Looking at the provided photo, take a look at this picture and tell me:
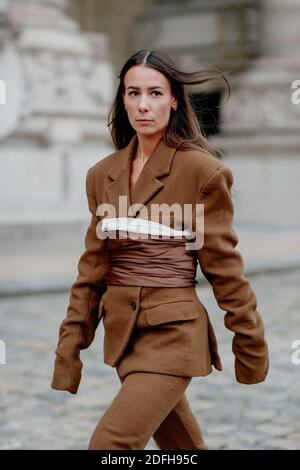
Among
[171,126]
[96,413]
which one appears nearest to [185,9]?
→ [96,413]

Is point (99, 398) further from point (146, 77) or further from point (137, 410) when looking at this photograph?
point (146, 77)

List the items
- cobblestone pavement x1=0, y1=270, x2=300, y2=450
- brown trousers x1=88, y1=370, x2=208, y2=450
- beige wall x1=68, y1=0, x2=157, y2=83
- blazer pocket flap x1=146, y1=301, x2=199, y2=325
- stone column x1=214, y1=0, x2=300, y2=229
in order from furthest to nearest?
beige wall x1=68, y1=0, x2=157, y2=83 < stone column x1=214, y1=0, x2=300, y2=229 < cobblestone pavement x1=0, y1=270, x2=300, y2=450 < blazer pocket flap x1=146, y1=301, x2=199, y2=325 < brown trousers x1=88, y1=370, x2=208, y2=450

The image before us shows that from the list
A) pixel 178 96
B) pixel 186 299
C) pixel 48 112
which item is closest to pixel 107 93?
pixel 48 112

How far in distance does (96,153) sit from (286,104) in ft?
14.8

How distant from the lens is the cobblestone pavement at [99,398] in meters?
4.18

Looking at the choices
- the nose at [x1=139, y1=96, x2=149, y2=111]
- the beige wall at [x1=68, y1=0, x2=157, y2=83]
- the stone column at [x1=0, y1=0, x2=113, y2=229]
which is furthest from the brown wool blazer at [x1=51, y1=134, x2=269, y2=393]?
the beige wall at [x1=68, y1=0, x2=157, y2=83]

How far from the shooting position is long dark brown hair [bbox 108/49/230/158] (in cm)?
271

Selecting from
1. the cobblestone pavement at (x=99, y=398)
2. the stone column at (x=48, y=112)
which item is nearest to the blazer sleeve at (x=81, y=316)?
the cobblestone pavement at (x=99, y=398)

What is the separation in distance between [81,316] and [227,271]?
0.46 metres

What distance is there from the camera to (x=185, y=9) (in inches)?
672

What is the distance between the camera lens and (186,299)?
2.69 m

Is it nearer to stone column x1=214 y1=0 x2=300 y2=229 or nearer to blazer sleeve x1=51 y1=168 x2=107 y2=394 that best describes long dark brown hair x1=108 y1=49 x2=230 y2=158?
blazer sleeve x1=51 y1=168 x2=107 y2=394

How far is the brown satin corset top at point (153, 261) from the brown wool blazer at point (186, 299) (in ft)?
0.09

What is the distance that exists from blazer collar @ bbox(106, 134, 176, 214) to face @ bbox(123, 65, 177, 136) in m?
0.07
